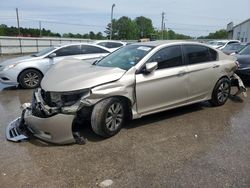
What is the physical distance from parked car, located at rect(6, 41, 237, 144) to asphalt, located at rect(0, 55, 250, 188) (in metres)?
0.28

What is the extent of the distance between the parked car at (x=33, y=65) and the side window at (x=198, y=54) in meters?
4.64

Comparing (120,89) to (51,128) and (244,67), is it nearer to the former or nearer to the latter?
(51,128)

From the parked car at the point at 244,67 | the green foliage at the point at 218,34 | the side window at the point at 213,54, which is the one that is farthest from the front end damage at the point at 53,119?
the green foliage at the point at 218,34

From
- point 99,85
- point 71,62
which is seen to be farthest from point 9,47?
point 99,85

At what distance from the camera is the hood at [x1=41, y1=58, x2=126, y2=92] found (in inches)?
171

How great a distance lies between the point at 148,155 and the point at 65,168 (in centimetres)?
119

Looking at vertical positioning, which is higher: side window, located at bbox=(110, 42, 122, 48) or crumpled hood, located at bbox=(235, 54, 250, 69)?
side window, located at bbox=(110, 42, 122, 48)

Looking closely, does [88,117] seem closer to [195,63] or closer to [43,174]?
[43,174]

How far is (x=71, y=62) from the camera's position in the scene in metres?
5.87

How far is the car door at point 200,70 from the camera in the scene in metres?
5.69

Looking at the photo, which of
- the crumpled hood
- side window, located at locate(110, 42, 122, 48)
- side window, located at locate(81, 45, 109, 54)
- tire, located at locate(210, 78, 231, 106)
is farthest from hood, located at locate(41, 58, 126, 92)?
side window, located at locate(110, 42, 122, 48)

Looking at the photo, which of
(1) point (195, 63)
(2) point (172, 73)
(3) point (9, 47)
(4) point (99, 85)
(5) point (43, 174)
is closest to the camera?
(5) point (43, 174)

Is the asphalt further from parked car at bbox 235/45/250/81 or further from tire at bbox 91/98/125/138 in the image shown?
parked car at bbox 235/45/250/81

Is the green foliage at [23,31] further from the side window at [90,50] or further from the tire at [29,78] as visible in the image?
the tire at [29,78]
